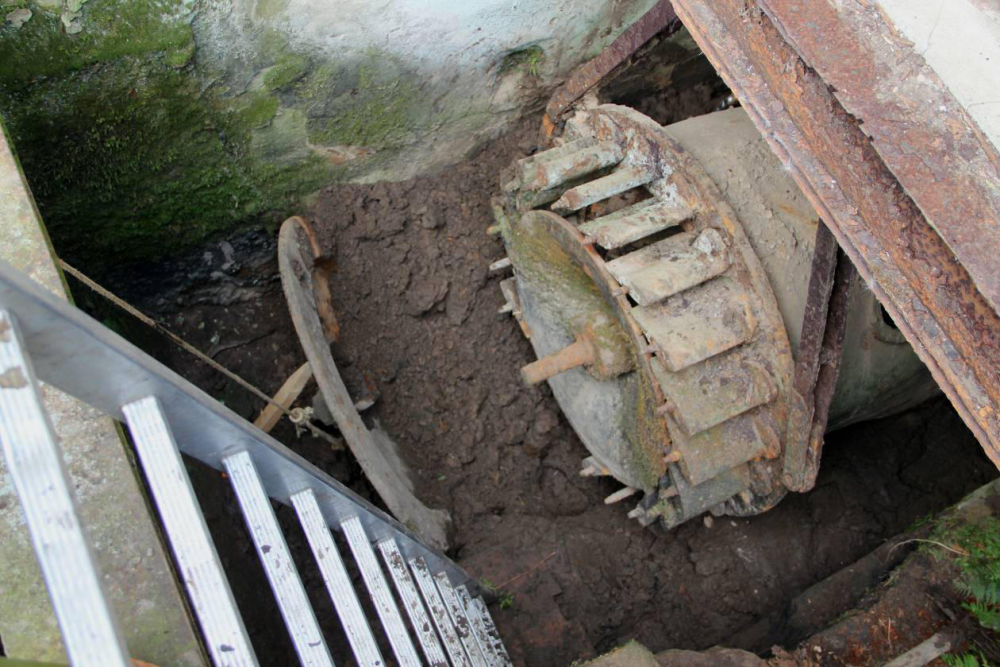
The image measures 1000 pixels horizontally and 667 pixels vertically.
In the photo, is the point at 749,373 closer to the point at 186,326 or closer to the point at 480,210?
the point at 480,210

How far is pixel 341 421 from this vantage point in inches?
125

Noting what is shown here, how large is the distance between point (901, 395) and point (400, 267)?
2.55 meters

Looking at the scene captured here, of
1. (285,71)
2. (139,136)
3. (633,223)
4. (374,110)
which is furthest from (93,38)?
(633,223)

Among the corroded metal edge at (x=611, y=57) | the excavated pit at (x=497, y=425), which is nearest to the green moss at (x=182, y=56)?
the excavated pit at (x=497, y=425)

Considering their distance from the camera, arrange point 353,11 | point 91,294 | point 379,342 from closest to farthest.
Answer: point 353,11
point 91,294
point 379,342

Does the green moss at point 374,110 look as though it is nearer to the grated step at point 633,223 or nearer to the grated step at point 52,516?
the grated step at point 633,223

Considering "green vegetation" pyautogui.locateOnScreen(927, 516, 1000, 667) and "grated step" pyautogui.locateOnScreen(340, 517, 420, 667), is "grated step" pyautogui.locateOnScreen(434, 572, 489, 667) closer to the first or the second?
"grated step" pyautogui.locateOnScreen(340, 517, 420, 667)

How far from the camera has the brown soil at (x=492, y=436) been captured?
3572 millimetres

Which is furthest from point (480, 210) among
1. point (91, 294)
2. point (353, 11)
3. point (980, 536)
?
point (980, 536)

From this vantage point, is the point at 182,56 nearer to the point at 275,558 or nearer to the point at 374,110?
the point at 374,110

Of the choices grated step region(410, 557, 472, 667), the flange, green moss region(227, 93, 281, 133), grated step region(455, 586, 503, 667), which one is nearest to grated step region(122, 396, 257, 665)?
grated step region(410, 557, 472, 667)

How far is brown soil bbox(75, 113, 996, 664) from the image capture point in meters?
3.57

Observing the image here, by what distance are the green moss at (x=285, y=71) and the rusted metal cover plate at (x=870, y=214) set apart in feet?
6.28

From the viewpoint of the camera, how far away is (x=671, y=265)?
2873mm
